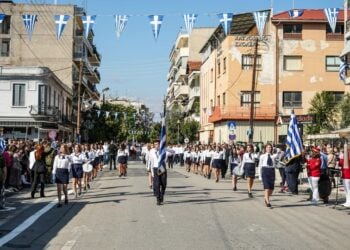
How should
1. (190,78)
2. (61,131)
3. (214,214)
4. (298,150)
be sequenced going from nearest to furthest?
(214,214)
(298,150)
(61,131)
(190,78)

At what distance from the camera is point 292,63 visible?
5372 cm

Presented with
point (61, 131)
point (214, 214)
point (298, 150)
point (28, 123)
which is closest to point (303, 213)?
point (214, 214)

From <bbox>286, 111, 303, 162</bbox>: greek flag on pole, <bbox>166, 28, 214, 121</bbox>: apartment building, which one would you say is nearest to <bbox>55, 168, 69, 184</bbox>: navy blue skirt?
<bbox>286, 111, 303, 162</bbox>: greek flag on pole

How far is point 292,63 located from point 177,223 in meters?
42.8

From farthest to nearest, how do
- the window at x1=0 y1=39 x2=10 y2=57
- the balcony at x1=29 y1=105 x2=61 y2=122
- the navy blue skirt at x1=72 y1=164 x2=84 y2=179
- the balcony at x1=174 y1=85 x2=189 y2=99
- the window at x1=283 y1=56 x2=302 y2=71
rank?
the balcony at x1=174 y1=85 x2=189 y2=99 < the window at x1=0 y1=39 x2=10 y2=57 < the window at x1=283 y1=56 x2=302 y2=71 < the balcony at x1=29 y1=105 x2=61 y2=122 < the navy blue skirt at x1=72 y1=164 x2=84 y2=179

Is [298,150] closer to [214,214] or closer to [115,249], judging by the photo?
[214,214]

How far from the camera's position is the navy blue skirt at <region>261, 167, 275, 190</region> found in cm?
1662

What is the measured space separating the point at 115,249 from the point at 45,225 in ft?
11.8

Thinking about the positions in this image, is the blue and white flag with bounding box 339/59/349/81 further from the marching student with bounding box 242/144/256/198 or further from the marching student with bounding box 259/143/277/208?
the marching student with bounding box 259/143/277/208

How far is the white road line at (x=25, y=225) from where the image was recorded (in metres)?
11.0

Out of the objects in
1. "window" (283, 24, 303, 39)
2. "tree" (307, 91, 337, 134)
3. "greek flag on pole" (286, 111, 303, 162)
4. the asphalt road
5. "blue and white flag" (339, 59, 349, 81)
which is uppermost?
"window" (283, 24, 303, 39)

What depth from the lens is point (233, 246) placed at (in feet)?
33.3

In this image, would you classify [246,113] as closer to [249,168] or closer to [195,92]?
[195,92]

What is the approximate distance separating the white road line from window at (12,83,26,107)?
36.0 m
